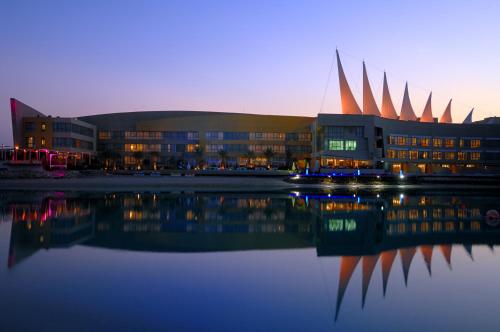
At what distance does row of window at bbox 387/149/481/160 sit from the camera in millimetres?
67688

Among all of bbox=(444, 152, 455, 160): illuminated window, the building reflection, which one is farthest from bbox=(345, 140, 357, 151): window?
the building reflection

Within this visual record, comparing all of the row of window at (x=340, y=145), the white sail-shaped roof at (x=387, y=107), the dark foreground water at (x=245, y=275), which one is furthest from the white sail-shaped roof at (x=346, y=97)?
the dark foreground water at (x=245, y=275)

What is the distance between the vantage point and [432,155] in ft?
233

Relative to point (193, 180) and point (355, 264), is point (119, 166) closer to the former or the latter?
point (193, 180)

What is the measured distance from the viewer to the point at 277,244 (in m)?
13.6

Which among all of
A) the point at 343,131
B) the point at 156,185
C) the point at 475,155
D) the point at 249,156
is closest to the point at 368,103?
the point at 343,131

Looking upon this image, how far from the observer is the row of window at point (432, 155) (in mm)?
67688

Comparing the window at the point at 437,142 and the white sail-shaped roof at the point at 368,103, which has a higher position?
the white sail-shaped roof at the point at 368,103

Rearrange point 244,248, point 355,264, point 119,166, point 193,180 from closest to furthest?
point 355,264 < point 244,248 < point 193,180 < point 119,166

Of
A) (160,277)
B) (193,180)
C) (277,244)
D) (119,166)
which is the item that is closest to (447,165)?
(193,180)

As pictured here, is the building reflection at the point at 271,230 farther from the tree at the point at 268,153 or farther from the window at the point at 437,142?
the window at the point at 437,142

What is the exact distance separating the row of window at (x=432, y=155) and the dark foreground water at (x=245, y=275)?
1994 inches

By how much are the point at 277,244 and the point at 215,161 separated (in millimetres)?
58997

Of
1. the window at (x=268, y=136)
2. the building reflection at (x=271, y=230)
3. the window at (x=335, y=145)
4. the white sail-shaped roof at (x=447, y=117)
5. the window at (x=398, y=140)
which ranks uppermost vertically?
the white sail-shaped roof at (x=447, y=117)
